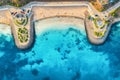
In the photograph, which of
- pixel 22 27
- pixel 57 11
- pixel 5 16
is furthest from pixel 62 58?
pixel 5 16

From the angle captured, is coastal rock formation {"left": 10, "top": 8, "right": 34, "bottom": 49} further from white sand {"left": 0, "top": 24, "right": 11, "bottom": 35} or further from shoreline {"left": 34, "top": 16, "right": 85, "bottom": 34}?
shoreline {"left": 34, "top": 16, "right": 85, "bottom": 34}

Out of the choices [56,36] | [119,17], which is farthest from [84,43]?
[119,17]

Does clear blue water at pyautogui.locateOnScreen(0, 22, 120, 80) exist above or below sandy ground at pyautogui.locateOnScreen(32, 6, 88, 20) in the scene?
below

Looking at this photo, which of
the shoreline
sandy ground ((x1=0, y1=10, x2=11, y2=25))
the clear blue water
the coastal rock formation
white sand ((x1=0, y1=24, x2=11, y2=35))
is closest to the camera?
the clear blue water

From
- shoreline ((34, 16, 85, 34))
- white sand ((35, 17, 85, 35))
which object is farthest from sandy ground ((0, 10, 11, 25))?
white sand ((35, 17, 85, 35))

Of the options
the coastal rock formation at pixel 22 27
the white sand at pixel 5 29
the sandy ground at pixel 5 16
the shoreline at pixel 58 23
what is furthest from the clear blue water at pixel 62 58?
the sandy ground at pixel 5 16
